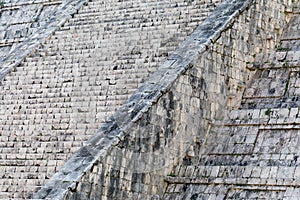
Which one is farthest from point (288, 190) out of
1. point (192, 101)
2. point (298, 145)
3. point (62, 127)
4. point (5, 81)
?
point (5, 81)

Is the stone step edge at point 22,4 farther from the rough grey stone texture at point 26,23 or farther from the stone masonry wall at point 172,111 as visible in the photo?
the stone masonry wall at point 172,111

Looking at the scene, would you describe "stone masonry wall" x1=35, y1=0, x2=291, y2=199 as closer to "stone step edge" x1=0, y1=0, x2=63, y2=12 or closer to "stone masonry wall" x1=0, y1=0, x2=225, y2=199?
"stone masonry wall" x1=0, y1=0, x2=225, y2=199

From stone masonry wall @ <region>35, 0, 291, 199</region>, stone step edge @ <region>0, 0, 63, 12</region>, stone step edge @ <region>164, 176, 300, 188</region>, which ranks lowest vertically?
stone step edge @ <region>164, 176, 300, 188</region>

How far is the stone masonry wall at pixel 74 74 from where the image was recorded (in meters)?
16.3

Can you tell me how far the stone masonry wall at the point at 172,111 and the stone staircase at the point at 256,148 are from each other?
9.3 inches

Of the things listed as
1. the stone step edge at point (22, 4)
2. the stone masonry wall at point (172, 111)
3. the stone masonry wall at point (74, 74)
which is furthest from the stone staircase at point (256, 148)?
the stone step edge at point (22, 4)

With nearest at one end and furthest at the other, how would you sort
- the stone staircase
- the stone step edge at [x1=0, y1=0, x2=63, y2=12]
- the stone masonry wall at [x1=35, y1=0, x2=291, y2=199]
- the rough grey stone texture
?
1. the stone staircase
2. the stone masonry wall at [x1=35, y1=0, x2=291, y2=199]
3. the rough grey stone texture
4. the stone step edge at [x1=0, y1=0, x2=63, y2=12]

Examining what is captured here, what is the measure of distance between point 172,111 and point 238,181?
193 centimetres

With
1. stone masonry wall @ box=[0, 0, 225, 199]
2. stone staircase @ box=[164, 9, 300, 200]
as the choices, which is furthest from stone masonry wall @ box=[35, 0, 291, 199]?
stone masonry wall @ box=[0, 0, 225, 199]

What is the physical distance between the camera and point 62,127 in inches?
659

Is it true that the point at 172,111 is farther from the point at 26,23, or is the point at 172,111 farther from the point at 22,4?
the point at 22,4

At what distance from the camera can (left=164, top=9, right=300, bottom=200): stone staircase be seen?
14.8 meters

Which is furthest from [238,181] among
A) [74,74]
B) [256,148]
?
[74,74]

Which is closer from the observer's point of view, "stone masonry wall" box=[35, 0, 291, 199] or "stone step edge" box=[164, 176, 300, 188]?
"stone step edge" box=[164, 176, 300, 188]
